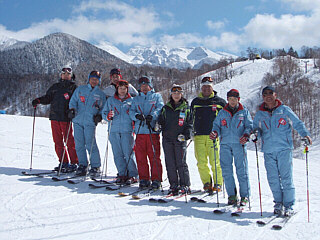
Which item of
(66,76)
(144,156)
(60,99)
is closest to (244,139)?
(144,156)

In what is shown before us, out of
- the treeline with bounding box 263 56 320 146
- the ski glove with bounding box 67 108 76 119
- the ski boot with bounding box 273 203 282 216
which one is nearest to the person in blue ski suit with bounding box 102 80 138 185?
the ski glove with bounding box 67 108 76 119

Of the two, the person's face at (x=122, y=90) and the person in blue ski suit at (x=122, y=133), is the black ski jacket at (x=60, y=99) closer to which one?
the person in blue ski suit at (x=122, y=133)

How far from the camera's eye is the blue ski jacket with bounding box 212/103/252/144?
4.21m

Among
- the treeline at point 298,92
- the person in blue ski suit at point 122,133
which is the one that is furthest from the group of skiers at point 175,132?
the treeline at point 298,92

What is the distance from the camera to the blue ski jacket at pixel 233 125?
13.8ft

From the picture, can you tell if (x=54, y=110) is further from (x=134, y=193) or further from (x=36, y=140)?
(x=36, y=140)

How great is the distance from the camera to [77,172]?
5.70m

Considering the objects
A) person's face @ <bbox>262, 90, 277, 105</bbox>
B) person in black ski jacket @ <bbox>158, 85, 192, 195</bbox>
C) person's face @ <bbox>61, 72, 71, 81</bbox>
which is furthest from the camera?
person's face @ <bbox>61, 72, 71, 81</bbox>

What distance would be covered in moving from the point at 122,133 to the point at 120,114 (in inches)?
14.4

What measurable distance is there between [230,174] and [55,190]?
2.91 meters

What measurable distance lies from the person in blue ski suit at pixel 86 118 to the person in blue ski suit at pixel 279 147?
3.31 meters

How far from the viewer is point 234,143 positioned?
4203 millimetres

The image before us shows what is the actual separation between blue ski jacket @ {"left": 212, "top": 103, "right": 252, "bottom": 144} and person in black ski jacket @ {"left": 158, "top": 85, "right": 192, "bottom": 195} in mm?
572

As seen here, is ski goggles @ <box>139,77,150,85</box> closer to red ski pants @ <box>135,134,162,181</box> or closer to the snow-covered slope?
red ski pants @ <box>135,134,162,181</box>
